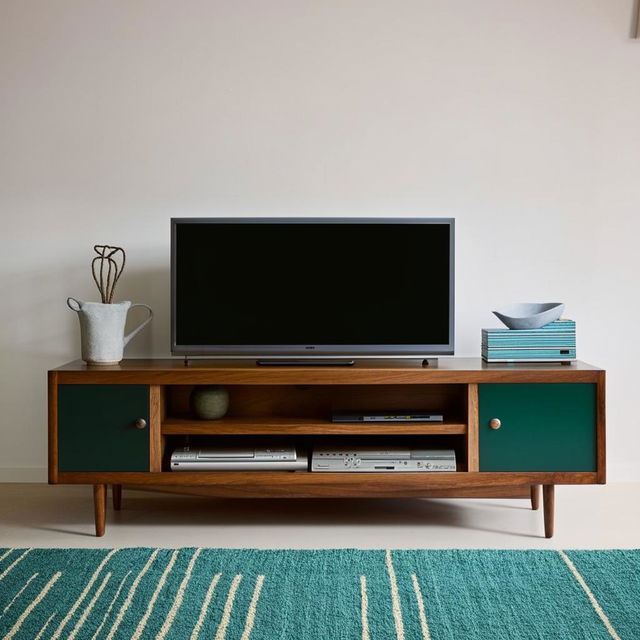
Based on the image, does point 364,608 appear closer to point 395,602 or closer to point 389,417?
point 395,602

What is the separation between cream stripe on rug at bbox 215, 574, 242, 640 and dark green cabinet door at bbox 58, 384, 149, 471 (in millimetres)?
678

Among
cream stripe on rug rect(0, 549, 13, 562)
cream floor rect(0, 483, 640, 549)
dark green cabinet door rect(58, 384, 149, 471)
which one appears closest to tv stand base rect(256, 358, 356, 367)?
dark green cabinet door rect(58, 384, 149, 471)

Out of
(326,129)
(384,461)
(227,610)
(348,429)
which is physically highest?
(326,129)

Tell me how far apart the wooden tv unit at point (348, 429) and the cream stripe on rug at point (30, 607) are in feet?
1.50

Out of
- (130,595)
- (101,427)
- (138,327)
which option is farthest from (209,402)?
(130,595)

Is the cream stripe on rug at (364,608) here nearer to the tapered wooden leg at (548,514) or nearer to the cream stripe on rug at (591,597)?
the cream stripe on rug at (591,597)

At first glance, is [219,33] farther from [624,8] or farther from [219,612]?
[219,612]

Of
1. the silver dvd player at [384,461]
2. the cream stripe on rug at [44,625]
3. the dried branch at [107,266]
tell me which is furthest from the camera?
the dried branch at [107,266]

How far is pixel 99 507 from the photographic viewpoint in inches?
107

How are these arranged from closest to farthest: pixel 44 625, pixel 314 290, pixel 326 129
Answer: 1. pixel 44 625
2. pixel 314 290
3. pixel 326 129

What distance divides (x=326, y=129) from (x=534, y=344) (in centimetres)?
125

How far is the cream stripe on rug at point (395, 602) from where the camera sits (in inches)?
76.1

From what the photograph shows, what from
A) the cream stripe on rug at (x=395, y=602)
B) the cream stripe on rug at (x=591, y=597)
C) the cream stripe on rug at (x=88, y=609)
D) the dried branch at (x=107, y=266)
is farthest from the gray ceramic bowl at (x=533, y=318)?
the cream stripe on rug at (x=88, y=609)

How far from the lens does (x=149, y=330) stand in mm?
3260
